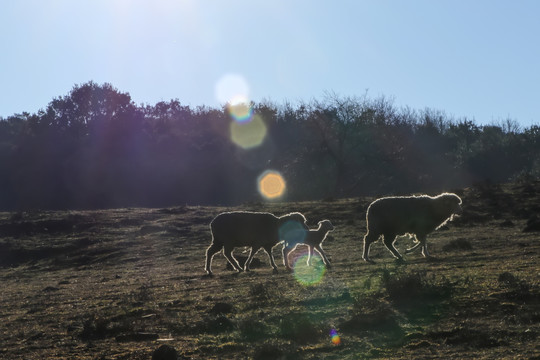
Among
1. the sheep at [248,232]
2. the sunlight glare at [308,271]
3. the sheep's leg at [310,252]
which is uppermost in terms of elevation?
the sheep at [248,232]

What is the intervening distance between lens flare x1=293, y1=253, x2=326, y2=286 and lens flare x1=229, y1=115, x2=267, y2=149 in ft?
193

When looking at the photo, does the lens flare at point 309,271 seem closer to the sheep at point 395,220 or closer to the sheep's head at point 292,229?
the sheep's head at point 292,229

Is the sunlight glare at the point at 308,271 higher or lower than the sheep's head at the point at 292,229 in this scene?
lower

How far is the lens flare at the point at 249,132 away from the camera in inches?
3188

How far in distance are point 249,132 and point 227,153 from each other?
729cm

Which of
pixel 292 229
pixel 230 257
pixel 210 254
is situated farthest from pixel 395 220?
pixel 210 254

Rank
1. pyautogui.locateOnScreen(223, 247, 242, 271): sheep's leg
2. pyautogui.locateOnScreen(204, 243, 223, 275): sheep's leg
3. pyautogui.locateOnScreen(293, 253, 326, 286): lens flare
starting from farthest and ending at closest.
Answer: pyautogui.locateOnScreen(223, 247, 242, 271): sheep's leg, pyautogui.locateOnScreen(204, 243, 223, 275): sheep's leg, pyautogui.locateOnScreen(293, 253, 326, 286): lens flare

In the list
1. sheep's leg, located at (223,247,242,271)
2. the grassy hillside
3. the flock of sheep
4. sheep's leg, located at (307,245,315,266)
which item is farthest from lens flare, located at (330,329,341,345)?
sheep's leg, located at (223,247,242,271)

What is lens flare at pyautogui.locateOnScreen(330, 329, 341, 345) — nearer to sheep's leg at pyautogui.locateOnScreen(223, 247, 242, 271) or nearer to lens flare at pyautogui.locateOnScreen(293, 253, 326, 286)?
lens flare at pyautogui.locateOnScreen(293, 253, 326, 286)

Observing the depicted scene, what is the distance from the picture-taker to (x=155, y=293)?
621 inches

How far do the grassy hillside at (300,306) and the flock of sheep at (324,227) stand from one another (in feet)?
2.27

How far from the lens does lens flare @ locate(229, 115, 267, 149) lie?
80981 mm

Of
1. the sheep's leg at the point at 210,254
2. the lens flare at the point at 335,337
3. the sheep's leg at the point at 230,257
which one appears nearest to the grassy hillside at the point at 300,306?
the lens flare at the point at 335,337

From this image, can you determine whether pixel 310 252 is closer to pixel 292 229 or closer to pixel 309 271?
pixel 292 229
